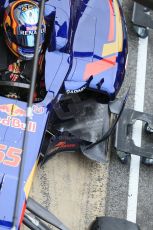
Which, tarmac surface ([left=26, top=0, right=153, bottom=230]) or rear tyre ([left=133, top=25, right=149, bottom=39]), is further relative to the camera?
rear tyre ([left=133, top=25, right=149, bottom=39])

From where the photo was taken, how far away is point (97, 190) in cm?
508

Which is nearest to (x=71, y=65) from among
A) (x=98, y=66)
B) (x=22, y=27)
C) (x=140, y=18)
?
(x=98, y=66)

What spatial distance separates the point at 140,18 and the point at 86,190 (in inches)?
75.1

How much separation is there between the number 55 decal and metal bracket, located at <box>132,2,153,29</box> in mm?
2430

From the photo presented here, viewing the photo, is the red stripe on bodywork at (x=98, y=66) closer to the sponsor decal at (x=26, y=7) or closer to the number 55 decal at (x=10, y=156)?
the sponsor decal at (x=26, y=7)

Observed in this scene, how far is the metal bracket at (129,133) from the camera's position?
5145 millimetres

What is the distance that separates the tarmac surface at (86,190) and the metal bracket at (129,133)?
7.7 inches

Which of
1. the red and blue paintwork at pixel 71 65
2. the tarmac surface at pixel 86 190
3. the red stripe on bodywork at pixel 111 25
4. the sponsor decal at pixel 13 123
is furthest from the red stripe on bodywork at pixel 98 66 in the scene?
the tarmac surface at pixel 86 190

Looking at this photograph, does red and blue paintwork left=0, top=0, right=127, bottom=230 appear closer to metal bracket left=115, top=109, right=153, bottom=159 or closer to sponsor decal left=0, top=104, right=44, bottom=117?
sponsor decal left=0, top=104, right=44, bottom=117

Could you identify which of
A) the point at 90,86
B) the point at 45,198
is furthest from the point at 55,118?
the point at 45,198

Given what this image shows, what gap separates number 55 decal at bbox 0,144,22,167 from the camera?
3922 millimetres

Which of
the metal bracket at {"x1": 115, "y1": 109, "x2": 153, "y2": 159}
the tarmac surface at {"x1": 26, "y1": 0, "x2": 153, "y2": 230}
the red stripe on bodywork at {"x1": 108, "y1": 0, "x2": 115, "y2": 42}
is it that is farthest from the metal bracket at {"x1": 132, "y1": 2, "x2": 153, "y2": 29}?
the tarmac surface at {"x1": 26, "y1": 0, "x2": 153, "y2": 230}

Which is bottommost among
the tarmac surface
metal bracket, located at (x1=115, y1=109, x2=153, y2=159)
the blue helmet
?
the tarmac surface

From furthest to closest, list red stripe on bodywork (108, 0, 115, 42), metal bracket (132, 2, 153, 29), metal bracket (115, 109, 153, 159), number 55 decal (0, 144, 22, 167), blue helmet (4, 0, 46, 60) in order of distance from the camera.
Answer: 1. metal bracket (132, 2, 153, 29)
2. metal bracket (115, 109, 153, 159)
3. red stripe on bodywork (108, 0, 115, 42)
4. blue helmet (4, 0, 46, 60)
5. number 55 decal (0, 144, 22, 167)
